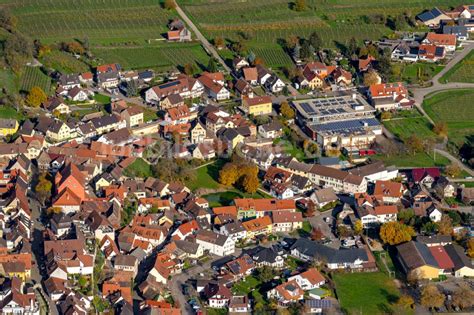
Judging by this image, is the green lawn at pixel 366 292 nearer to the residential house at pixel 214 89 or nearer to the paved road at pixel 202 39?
the residential house at pixel 214 89

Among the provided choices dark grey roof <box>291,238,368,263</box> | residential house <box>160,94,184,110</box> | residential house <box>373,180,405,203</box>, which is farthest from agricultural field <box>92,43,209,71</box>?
dark grey roof <box>291,238,368,263</box>

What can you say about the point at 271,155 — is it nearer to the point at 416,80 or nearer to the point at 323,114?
the point at 323,114

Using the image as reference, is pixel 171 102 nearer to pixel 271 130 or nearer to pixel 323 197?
pixel 271 130

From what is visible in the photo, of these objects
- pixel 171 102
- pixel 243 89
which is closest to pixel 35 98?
pixel 171 102

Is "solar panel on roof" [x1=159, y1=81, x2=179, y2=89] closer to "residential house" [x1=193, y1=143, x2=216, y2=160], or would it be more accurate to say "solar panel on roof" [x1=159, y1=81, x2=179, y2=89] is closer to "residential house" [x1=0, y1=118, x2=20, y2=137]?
"residential house" [x1=193, y1=143, x2=216, y2=160]

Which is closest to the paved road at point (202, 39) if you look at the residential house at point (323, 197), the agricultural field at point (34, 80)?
the agricultural field at point (34, 80)

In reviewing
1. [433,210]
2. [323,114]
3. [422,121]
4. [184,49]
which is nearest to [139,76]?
[184,49]
